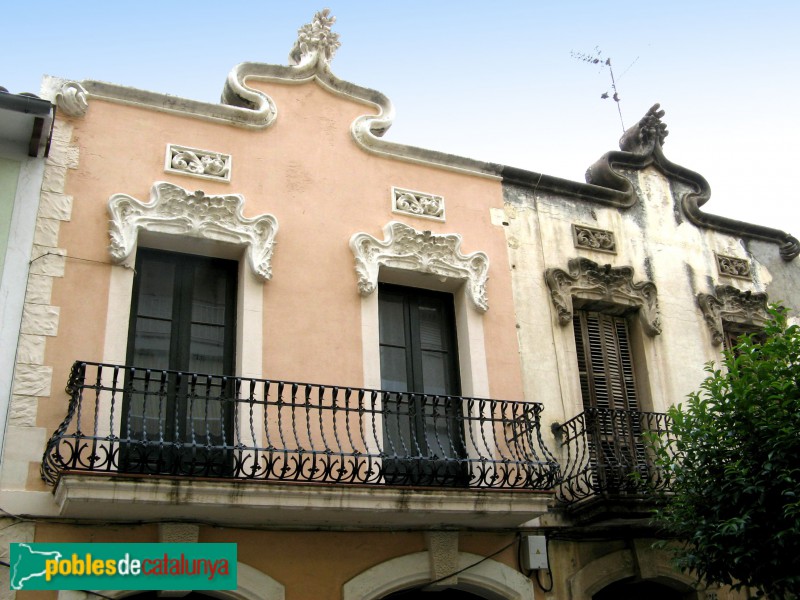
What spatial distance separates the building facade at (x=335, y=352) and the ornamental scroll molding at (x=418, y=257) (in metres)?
0.02

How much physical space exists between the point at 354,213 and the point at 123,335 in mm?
2829

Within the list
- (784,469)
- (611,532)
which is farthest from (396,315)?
(784,469)

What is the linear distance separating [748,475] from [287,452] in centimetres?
374

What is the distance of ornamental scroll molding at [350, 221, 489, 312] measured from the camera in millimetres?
9195

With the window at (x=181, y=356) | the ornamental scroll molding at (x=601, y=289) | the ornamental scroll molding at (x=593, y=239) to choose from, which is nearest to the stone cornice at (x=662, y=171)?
the ornamental scroll molding at (x=593, y=239)

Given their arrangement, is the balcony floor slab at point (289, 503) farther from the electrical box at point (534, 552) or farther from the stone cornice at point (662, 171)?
the stone cornice at point (662, 171)

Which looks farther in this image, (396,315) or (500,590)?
(396,315)

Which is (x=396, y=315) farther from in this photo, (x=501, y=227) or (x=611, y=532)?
(x=611, y=532)

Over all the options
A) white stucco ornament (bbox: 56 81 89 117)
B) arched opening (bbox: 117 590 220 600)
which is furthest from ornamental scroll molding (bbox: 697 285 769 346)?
white stucco ornament (bbox: 56 81 89 117)

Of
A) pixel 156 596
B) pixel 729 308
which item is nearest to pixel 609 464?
pixel 729 308

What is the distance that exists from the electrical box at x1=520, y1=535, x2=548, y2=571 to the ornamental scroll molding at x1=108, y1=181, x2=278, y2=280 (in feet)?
11.7

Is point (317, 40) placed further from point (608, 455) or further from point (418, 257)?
point (608, 455)

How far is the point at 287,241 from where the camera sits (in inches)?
353

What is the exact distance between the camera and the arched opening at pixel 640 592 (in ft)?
30.4
